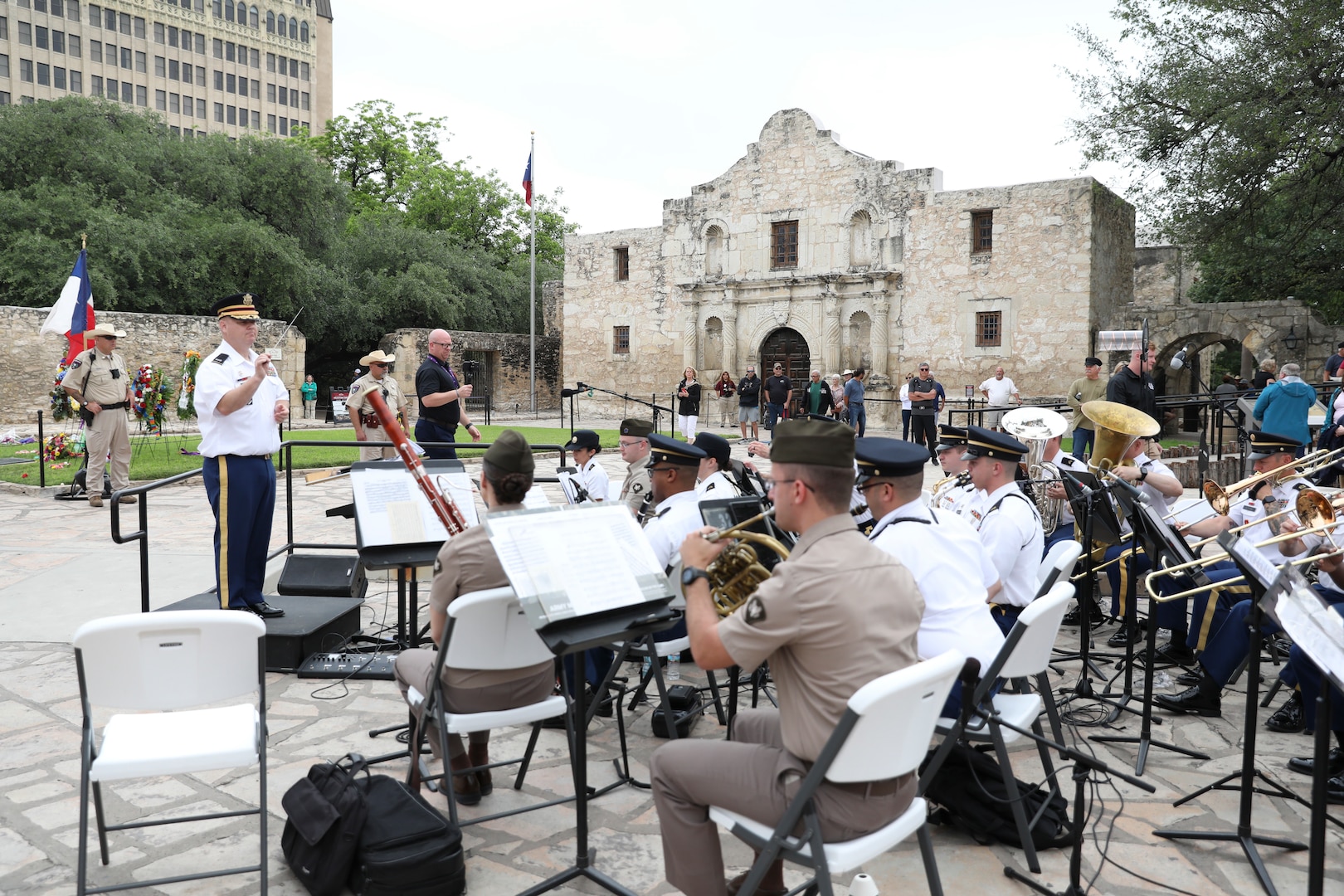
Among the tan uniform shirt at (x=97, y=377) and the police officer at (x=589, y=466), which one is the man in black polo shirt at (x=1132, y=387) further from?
the tan uniform shirt at (x=97, y=377)

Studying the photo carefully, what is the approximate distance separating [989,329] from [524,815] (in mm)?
21829

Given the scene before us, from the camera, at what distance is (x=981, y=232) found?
23.1 meters

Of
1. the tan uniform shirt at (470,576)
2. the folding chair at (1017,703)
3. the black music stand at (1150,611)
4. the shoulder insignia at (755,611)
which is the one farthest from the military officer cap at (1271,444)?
the tan uniform shirt at (470,576)

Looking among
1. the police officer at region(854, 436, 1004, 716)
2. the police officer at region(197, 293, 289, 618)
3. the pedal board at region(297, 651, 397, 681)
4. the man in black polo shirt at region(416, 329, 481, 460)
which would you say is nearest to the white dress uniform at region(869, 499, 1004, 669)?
the police officer at region(854, 436, 1004, 716)

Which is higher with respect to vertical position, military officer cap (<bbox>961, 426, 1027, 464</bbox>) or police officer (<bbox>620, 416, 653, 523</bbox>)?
military officer cap (<bbox>961, 426, 1027, 464</bbox>)

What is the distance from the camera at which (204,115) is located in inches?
2571

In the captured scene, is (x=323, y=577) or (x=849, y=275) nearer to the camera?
(x=323, y=577)

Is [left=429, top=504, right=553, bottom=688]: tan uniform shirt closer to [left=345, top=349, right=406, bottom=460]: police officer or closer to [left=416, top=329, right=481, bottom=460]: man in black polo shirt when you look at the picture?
[left=416, top=329, right=481, bottom=460]: man in black polo shirt

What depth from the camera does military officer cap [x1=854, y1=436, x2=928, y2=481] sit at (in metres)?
3.36

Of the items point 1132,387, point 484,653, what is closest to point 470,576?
point 484,653

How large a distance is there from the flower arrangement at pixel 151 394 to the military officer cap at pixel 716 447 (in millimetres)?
10656

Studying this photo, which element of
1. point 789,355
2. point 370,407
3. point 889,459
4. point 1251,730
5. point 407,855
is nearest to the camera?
point 407,855

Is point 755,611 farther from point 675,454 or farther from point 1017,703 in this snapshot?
point 675,454

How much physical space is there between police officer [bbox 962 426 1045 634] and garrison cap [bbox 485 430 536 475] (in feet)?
7.40
